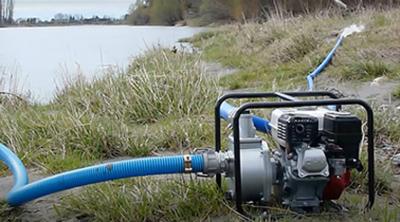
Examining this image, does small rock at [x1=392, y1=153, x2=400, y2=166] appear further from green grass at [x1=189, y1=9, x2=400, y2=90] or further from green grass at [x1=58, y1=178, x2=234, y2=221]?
green grass at [x1=189, y1=9, x2=400, y2=90]

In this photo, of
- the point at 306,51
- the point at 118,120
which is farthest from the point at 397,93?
the point at 306,51

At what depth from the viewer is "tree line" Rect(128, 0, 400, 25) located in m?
15.8

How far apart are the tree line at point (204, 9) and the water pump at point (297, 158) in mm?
9354

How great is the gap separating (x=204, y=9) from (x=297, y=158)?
27979 mm

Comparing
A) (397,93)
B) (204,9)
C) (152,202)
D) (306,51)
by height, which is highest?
(204,9)

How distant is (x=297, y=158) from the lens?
1924 millimetres

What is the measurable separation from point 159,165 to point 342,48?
5.14 meters

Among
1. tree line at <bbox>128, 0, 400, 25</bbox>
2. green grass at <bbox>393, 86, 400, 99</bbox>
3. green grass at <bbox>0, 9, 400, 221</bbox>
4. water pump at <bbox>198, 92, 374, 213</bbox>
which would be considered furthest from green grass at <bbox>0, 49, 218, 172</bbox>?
tree line at <bbox>128, 0, 400, 25</bbox>

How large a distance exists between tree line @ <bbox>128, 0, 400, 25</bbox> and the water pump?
935cm

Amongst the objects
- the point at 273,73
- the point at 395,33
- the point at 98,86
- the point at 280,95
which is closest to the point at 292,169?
the point at 280,95

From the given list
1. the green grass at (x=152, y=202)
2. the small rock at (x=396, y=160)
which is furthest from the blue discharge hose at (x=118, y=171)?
the small rock at (x=396, y=160)

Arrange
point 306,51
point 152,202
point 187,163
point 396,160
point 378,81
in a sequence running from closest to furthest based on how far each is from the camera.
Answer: point 187,163, point 152,202, point 396,160, point 378,81, point 306,51

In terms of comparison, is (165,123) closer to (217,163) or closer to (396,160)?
(396,160)

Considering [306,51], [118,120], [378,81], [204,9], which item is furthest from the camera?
[204,9]
